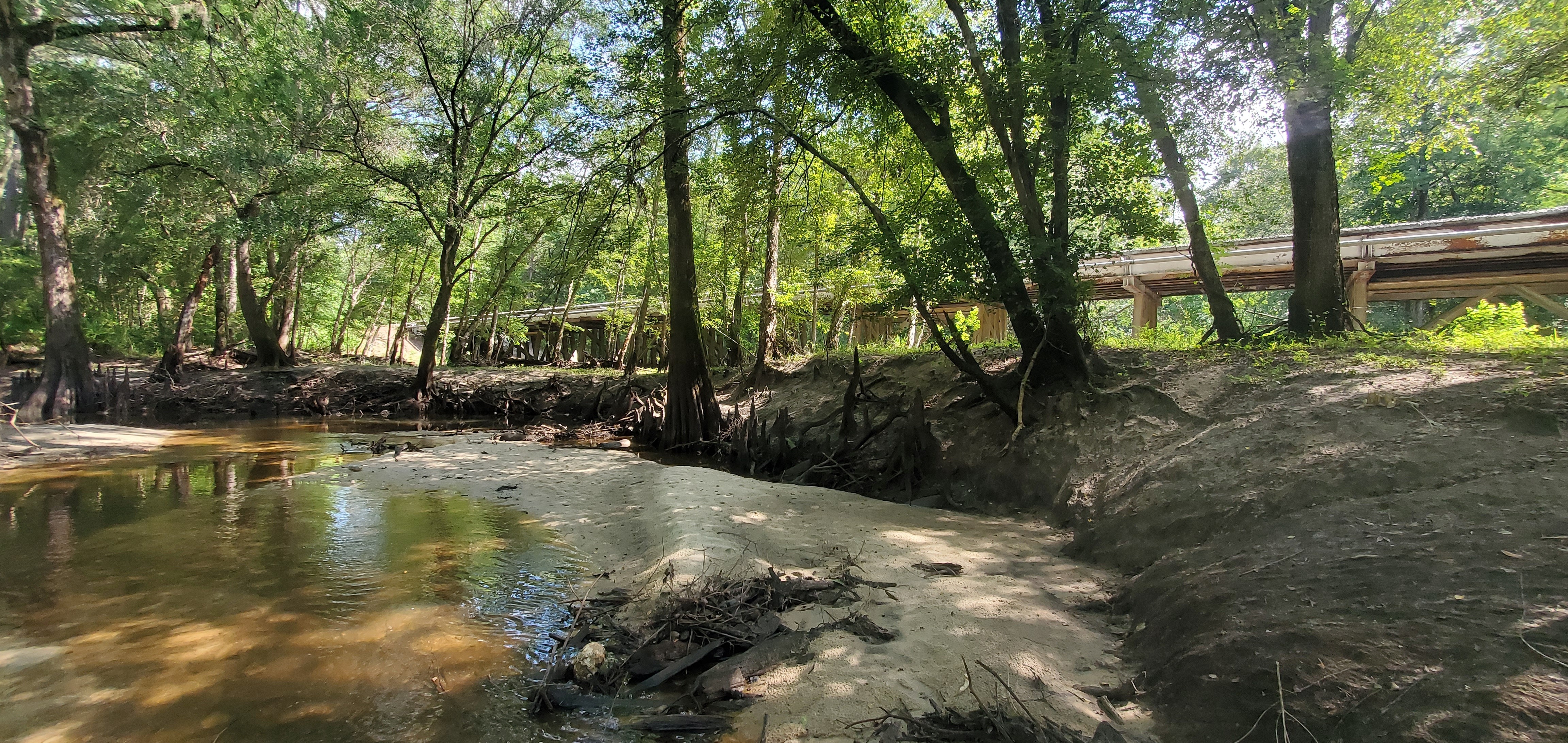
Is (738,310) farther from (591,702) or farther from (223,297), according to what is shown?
(223,297)

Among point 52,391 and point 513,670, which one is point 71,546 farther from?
point 52,391

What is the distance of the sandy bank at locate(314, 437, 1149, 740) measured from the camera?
3.25m

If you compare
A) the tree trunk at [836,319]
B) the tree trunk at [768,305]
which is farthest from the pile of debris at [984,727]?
the tree trunk at [836,319]

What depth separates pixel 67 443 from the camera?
11.0 meters

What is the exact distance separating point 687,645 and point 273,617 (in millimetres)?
2857

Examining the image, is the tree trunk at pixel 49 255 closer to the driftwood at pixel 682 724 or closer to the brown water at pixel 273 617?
the brown water at pixel 273 617

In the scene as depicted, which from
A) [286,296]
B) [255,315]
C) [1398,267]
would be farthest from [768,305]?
[286,296]

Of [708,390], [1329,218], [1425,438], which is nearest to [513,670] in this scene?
[1425,438]

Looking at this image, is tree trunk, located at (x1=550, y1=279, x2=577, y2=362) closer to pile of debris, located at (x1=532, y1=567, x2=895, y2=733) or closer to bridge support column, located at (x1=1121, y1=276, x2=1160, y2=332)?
pile of debris, located at (x1=532, y1=567, x2=895, y2=733)

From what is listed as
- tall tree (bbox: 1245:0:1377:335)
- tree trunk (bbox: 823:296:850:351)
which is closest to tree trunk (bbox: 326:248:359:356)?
tree trunk (bbox: 823:296:850:351)

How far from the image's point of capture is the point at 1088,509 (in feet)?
19.7

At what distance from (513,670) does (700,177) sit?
27.8ft

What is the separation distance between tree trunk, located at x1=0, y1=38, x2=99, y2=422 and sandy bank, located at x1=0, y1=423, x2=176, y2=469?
4.94 ft

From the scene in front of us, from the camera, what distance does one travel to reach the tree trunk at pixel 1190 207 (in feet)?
23.3
